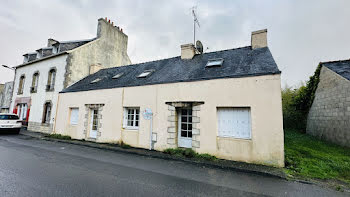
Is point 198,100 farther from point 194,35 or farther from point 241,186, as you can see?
point 194,35

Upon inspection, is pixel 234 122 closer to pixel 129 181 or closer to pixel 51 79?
pixel 129 181

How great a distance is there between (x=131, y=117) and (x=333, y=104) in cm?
1059

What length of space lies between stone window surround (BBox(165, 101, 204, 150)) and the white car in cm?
1186

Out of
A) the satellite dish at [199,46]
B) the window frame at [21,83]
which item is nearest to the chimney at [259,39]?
the satellite dish at [199,46]

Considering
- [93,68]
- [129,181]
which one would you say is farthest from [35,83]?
[129,181]

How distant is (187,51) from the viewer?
9.53 meters

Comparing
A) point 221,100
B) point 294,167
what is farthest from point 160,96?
point 294,167

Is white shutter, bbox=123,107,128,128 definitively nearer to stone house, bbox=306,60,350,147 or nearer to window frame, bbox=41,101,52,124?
window frame, bbox=41,101,52,124

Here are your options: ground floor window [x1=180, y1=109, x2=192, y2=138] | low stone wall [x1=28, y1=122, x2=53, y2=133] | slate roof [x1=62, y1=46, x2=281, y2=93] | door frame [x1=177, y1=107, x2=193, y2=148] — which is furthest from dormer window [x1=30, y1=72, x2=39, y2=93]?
ground floor window [x1=180, y1=109, x2=192, y2=138]

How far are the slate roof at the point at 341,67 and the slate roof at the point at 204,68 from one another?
419cm

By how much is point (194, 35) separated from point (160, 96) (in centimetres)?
614

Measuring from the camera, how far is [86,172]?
4.32 m

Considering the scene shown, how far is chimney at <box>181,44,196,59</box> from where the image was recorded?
374 inches

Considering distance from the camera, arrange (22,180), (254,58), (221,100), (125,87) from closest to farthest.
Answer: (22,180)
(221,100)
(254,58)
(125,87)
